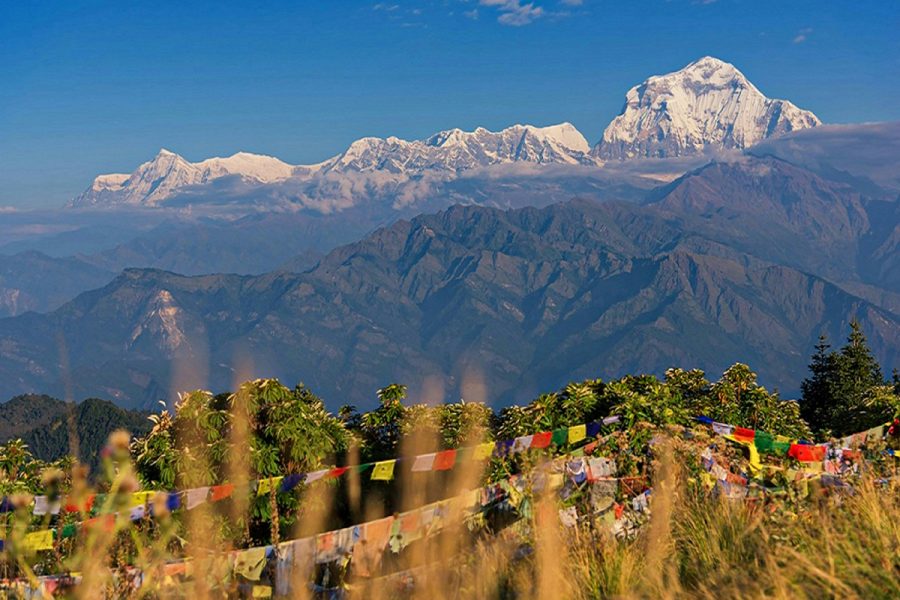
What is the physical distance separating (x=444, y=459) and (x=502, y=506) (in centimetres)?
386

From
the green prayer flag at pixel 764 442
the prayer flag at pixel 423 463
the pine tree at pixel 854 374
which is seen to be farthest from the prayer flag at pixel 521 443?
the pine tree at pixel 854 374

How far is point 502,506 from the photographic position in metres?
10.4

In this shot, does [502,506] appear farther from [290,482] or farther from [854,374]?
[854,374]

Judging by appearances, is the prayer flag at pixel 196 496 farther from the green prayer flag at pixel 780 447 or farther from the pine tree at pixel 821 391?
the pine tree at pixel 821 391

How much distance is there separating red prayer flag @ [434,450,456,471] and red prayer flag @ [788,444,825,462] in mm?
6156

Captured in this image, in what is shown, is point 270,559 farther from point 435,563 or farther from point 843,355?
point 843,355

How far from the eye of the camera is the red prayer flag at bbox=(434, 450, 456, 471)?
13.9m

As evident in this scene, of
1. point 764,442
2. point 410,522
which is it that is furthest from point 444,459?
point 764,442

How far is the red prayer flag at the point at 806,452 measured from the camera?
1361 cm

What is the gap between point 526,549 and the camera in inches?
286

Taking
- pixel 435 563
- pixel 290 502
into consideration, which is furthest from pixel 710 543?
pixel 290 502

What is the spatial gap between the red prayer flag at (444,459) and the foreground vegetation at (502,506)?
38 centimetres

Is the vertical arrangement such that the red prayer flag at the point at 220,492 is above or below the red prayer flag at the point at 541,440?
below

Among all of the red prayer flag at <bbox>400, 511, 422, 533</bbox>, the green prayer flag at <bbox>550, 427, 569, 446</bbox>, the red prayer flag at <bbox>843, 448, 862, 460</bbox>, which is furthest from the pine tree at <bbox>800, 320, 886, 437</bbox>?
the red prayer flag at <bbox>400, 511, 422, 533</bbox>
